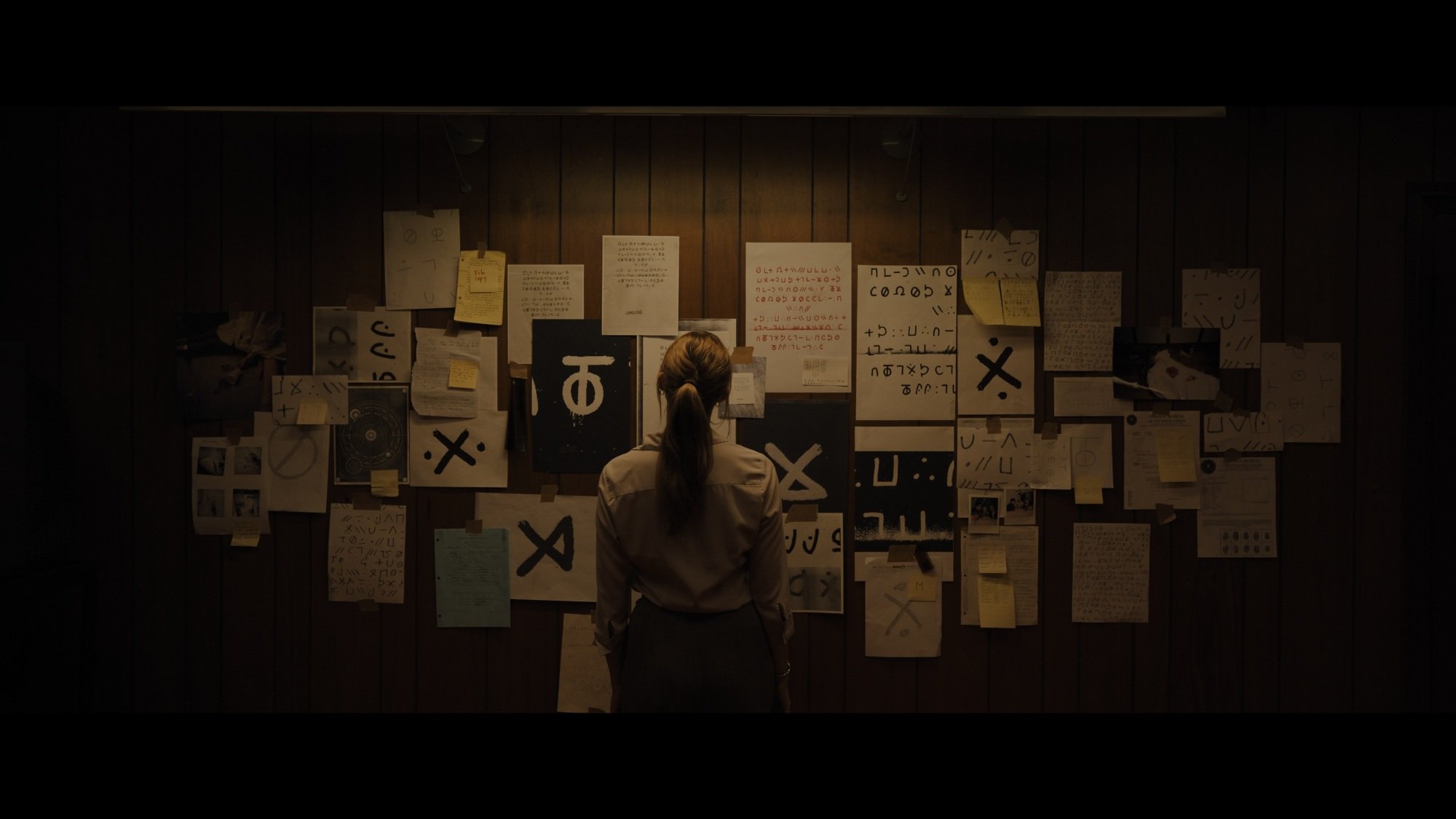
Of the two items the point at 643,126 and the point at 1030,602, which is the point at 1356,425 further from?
the point at 643,126

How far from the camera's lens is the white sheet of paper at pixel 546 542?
2516mm

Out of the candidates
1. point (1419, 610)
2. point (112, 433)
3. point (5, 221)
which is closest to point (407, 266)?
point (112, 433)

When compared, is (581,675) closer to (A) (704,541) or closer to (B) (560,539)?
(B) (560,539)

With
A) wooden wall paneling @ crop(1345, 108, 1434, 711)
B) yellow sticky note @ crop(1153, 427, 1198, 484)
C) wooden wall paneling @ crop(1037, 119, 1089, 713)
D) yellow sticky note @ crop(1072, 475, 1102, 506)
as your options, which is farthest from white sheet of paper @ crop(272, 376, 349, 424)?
wooden wall paneling @ crop(1345, 108, 1434, 711)

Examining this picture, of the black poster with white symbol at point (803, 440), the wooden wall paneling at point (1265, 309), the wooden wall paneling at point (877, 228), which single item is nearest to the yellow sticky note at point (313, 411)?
the black poster with white symbol at point (803, 440)

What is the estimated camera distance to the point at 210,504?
2.55 m

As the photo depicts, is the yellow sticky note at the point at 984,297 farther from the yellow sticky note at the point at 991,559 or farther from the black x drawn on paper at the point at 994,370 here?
the yellow sticky note at the point at 991,559

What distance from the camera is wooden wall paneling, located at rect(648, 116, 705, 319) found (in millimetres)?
2490

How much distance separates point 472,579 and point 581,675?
45 cm

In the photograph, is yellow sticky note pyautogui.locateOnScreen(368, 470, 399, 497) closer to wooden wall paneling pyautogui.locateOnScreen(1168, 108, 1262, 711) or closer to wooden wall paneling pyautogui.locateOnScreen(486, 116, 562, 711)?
wooden wall paneling pyautogui.locateOnScreen(486, 116, 562, 711)

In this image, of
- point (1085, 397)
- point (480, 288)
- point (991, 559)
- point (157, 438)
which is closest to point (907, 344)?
point (1085, 397)

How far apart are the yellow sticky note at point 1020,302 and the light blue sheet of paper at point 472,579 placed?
169 centimetres

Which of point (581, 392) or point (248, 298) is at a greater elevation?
point (248, 298)

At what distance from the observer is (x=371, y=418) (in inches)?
99.7
